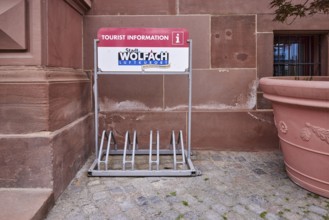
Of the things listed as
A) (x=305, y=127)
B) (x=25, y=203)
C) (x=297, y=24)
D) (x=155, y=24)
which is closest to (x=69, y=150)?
(x=25, y=203)

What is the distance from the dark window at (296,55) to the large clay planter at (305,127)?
1731 millimetres

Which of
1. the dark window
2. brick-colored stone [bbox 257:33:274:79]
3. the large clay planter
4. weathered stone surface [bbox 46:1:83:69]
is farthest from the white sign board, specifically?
the dark window

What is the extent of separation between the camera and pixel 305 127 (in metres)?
2.74

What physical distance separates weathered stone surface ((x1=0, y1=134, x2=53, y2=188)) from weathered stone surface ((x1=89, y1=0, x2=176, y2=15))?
2216mm

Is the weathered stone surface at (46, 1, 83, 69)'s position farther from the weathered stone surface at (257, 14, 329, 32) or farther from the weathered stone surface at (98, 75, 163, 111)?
the weathered stone surface at (257, 14, 329, 32)

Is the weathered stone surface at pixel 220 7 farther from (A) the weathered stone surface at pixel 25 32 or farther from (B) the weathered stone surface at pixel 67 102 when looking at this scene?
(A) the weathered stone surface at pixel 25 32

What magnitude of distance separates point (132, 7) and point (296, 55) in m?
2.46

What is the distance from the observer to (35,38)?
267 centimetres

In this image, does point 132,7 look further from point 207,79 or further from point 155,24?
point 207,79

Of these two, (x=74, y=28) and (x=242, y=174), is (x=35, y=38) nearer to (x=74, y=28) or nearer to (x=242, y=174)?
(x=74, y=28)

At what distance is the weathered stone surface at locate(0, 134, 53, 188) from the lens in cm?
267

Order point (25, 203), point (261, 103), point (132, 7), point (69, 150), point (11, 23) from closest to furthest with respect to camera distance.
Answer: point (25, 203), point (11, 23), point (69, 150), point (132, 7), point (261, 103)

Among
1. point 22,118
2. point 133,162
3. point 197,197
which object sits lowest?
point 197,197

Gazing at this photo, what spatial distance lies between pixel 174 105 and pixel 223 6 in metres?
1.48
